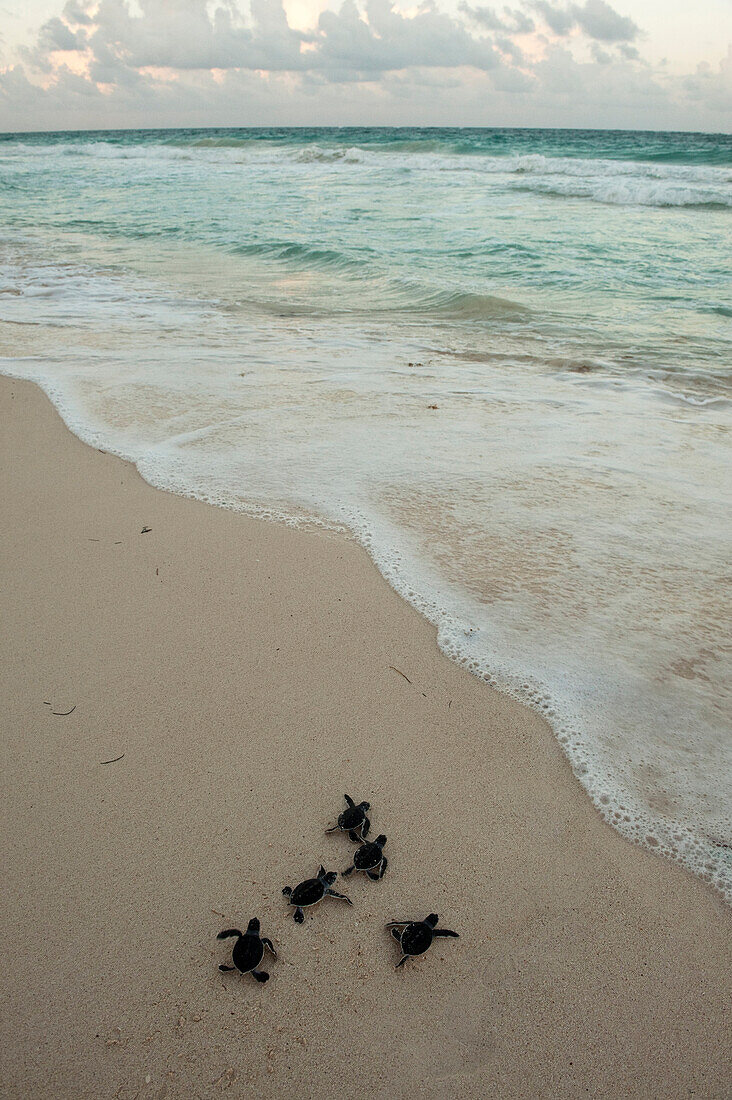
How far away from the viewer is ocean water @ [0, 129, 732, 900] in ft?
6.64

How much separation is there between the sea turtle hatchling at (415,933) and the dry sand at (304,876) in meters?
0.03

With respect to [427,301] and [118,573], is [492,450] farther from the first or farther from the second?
[427,301]

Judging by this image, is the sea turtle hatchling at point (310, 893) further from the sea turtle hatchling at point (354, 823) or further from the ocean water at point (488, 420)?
the ocean water at point (488, 420)

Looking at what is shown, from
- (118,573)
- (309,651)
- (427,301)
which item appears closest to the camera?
(309,651)

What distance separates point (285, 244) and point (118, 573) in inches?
344

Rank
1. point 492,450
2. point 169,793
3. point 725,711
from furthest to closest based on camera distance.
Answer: point 492,450 < point 725,711 < point 169,793

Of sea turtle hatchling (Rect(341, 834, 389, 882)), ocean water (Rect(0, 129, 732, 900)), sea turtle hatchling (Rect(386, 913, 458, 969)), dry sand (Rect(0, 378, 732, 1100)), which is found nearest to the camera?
dry sand (Rect(0, 378, 732, 1100))

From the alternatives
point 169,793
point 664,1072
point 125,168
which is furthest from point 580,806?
point 125,168

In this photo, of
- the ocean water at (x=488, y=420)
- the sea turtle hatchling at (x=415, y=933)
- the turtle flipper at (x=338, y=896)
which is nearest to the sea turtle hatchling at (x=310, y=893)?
the turtle flipper at (x=338, y=896)

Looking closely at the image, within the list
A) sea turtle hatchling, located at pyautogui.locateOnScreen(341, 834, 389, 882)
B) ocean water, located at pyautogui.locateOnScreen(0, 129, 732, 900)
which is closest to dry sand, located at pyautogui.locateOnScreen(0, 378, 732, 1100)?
sea turtle hatchling, located at pyautogui.locateOnScreen(341, 834, 389, 882)

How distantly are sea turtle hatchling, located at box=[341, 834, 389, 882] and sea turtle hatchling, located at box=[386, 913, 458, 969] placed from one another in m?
0.11

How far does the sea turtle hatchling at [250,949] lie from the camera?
1.29m

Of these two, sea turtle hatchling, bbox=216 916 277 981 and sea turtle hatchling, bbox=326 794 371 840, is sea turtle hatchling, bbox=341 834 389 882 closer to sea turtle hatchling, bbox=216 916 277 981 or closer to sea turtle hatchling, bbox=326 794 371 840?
sea turtle hatchling, bbox=326 794 371 840

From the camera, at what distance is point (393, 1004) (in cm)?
126
